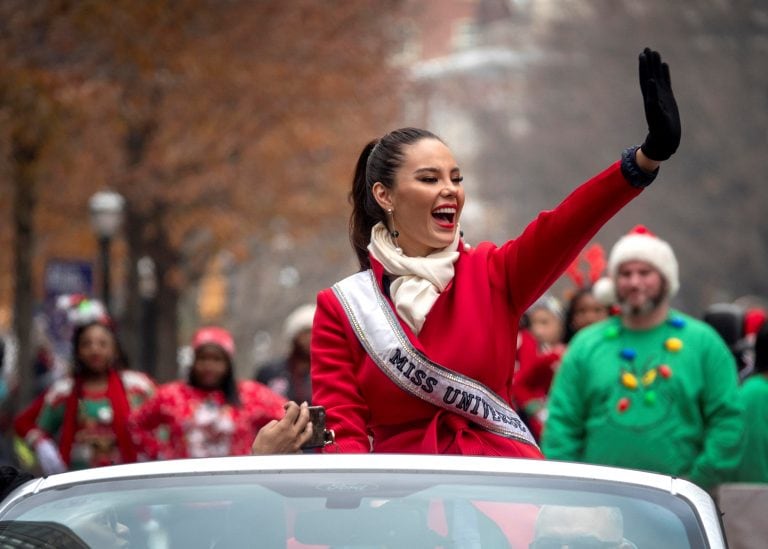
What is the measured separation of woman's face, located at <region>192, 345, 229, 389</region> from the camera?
11336mm

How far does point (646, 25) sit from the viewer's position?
45250mm

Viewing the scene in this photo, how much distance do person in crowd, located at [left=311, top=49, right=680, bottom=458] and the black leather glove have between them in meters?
0.01

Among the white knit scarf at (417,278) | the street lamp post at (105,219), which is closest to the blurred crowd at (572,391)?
the white knit scarf at (417,278)

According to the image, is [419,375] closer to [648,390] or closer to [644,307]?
[648,390]

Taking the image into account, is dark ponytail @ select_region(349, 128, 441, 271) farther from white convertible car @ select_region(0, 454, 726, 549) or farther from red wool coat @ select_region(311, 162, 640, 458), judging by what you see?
white convertible car @ select_region(0, 454, 726, 549)

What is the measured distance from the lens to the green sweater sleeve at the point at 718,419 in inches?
316

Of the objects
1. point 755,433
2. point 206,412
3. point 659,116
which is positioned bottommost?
point 755,433

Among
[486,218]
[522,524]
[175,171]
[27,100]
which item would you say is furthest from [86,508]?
[486,218]

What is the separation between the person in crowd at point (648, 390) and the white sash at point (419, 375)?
324cm

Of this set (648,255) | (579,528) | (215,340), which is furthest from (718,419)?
(579,528)

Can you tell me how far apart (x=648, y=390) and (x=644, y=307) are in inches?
Answer: 15.1

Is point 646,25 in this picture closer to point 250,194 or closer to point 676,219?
point 676,219

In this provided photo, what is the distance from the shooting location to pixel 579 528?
376 cm

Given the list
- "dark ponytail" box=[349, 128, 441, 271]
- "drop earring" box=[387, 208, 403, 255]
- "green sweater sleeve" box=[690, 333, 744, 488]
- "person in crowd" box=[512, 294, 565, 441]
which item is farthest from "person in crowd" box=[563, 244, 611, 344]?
"drop earring" box=[387, 208, 403, 255]
